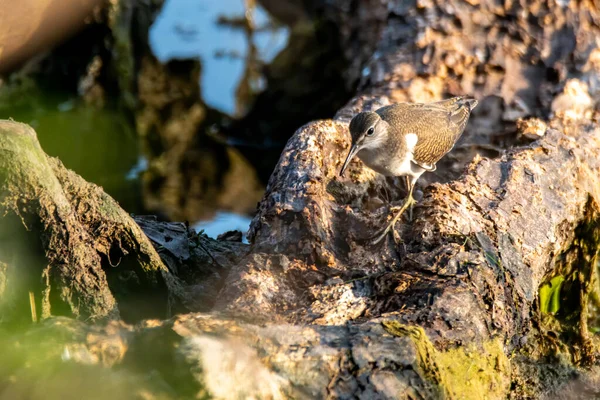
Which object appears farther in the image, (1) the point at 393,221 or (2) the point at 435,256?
(1) the point at 393,221

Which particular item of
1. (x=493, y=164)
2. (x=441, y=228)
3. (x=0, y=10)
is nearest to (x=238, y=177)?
(x=0, y=10)

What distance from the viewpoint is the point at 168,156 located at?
30.3 ft

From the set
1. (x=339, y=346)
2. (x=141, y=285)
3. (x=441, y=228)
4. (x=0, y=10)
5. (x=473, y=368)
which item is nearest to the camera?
(x=339, y=346)

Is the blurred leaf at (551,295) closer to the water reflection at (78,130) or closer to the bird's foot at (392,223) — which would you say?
the bird's foot at (392,223)

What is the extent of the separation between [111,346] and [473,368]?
181 cm

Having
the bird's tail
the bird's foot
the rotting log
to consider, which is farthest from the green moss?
the bird's tail

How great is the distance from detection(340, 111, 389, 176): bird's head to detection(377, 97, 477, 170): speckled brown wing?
0.23m

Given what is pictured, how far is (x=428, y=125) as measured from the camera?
5.64 metres

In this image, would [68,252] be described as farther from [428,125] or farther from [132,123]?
[132,123]

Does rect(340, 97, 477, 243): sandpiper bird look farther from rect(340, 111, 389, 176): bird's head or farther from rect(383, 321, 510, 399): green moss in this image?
rect(383, 321, 510, 399): green moss

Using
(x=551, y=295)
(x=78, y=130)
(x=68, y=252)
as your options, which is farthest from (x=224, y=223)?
(x=68, y=252)

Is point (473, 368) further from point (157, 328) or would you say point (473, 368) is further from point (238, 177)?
point (238, 177)

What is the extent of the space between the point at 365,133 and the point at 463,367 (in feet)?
5.98

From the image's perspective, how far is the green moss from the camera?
11.9 feet
